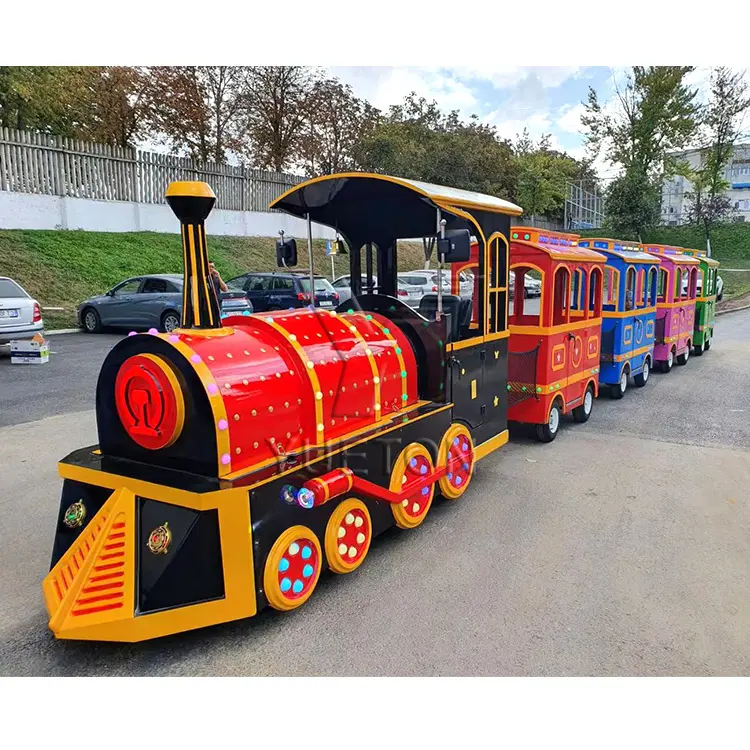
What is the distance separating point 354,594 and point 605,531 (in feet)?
6.78

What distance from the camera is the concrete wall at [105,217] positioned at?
1639 centimetres

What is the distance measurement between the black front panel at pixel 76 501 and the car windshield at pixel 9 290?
8915 mm

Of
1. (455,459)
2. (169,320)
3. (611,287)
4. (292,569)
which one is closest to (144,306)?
(169,320)

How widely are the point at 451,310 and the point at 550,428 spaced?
2450 millimetres

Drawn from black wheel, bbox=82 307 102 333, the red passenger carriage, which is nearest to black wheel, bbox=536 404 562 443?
the red passenger carriage

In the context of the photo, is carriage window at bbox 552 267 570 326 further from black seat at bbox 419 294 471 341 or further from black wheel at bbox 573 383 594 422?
black seat at bbox 419 294 471 341

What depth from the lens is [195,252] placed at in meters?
3.53

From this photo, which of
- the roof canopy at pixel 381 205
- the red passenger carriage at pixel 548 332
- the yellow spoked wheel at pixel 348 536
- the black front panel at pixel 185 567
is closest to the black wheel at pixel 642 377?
the red passenger carriage at pixel 548 332

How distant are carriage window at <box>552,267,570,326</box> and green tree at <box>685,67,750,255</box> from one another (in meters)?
28.2

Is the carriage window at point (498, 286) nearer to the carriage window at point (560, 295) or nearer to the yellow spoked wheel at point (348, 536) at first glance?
the carriage window at point (560, 295)

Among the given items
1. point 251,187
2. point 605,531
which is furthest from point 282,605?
point 251,187

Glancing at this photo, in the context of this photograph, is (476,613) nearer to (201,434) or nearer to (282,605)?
(282,605)

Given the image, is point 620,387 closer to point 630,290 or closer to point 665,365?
point 630,290

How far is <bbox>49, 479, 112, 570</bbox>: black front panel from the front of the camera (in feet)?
11.5
